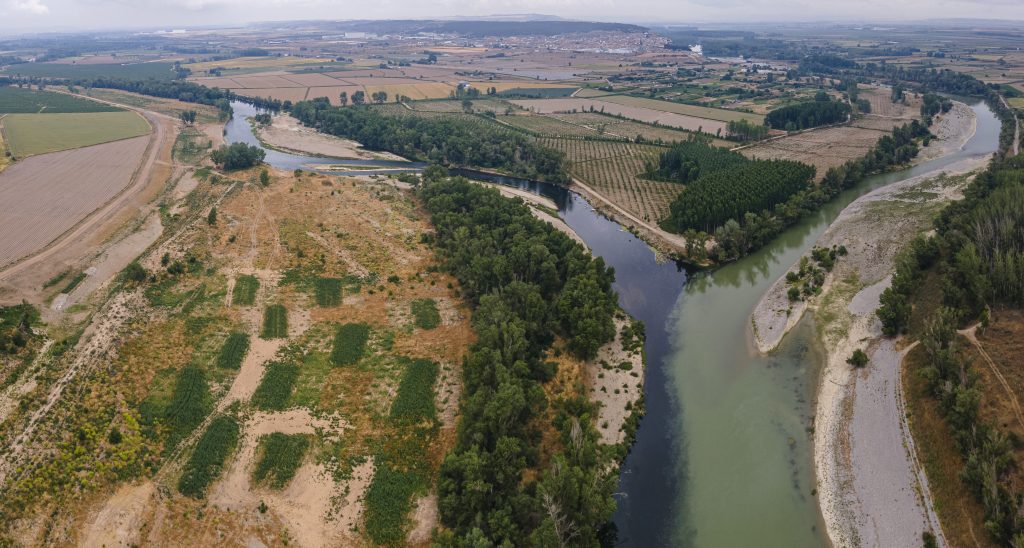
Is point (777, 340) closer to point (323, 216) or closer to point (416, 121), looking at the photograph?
point (323, 216)

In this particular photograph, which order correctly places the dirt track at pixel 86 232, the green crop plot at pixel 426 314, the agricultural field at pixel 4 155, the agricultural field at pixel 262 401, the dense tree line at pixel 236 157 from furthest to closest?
the dense tree line at pixel 236 157
the agricultural field at pixel 4 155
the dirt track at pixel 86 232
the green crop plot at pixel 426 314
the agricultural field at pixel 262 401

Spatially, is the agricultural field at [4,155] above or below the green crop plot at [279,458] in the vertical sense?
above

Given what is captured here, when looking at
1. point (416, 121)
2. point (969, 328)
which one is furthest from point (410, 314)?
point (416, 121)

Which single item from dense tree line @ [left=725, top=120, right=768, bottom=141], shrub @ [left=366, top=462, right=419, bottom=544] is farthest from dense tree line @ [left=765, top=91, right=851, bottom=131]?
shrub @ [left=366, top=462, right=419, bottom=544]

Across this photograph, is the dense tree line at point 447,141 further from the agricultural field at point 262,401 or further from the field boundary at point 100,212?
the agricultural field at point 262,401

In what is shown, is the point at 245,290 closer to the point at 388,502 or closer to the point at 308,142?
the point at 388,502

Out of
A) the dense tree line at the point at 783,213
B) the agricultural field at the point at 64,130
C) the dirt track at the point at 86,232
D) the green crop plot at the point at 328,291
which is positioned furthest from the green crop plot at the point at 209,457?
the agricultural field at the point at 64,130

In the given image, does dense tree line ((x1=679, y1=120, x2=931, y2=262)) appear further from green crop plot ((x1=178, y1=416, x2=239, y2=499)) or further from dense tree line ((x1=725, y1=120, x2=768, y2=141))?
green crop plot ((x1=178, y1=416, x2=239, y2=499))

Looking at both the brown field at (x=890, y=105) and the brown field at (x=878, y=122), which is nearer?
the brown field at (x=878, y=122)
